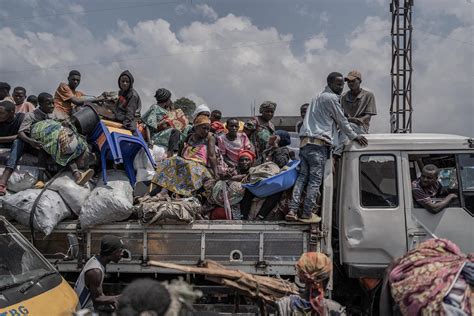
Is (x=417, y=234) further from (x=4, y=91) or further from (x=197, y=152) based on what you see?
(x=4, y=91)

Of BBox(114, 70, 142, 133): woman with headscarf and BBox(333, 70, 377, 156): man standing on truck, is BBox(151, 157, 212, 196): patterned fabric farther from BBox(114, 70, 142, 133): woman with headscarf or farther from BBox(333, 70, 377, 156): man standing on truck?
BBox(333, 70, 377, 156): man standing on truck

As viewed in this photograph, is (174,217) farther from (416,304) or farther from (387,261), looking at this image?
(416,304)

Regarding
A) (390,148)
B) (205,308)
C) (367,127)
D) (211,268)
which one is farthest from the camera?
(367,127)

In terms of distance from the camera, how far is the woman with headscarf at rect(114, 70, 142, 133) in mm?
5637

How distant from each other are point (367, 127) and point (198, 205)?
2.41 m

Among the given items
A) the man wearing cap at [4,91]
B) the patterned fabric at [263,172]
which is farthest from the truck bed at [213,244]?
the man wearing cap at [4,91]

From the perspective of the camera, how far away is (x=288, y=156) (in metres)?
5.12

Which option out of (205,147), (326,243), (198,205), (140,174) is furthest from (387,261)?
(140,174)

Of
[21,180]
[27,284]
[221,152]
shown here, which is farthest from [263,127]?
[27,284]

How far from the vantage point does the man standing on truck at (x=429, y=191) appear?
14.1ft

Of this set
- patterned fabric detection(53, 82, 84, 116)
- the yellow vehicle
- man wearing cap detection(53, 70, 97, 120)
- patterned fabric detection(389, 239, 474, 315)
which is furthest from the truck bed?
patterned fabric detection(53, 82, 84, 116)

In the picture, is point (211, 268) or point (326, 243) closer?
point (211, 268)

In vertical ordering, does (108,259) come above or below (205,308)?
above

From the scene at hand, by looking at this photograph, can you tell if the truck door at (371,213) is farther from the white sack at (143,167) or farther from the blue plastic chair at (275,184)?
the white sack at (143,167)
